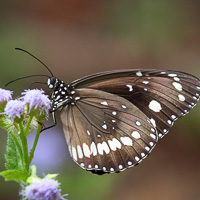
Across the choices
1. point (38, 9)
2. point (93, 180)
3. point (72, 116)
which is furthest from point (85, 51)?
point (72, 116)

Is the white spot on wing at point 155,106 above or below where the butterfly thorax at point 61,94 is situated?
below

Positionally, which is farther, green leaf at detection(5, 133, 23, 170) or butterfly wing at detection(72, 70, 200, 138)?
butterfly wing at detection(72, 70, 200, 138)

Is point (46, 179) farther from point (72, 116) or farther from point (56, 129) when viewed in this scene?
point (56, 129)

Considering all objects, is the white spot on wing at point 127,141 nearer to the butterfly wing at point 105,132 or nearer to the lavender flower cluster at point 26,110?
the butterfly wing at point 105,132

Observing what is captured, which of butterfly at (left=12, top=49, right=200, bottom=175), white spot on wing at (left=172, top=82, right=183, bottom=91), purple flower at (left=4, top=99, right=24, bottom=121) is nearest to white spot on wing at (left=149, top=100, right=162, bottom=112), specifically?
butterfly at (left=12, top=49, right=200, bottom=175)

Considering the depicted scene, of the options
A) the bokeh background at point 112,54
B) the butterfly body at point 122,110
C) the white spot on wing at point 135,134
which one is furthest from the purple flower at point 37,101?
the bokeh background at point 112,54

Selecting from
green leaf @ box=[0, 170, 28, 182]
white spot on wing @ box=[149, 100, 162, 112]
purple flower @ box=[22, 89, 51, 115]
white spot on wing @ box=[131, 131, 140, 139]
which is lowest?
green leaf @ box=[0, 170, 28, 182]

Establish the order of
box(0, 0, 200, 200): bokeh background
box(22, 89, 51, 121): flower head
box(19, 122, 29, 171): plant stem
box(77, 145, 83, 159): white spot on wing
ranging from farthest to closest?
box(0, 0, 200, 200): bokeh background
box(77, 145, 83, 159): white spot on wing
box(22, 89, 51, 121): flower head
box(19, 122, 29, 171): plant stem

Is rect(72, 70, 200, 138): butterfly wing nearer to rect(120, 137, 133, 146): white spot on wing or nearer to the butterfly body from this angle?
the butterfly body
